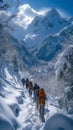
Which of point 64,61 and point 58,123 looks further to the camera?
point 64,61

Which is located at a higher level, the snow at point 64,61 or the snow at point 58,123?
the snow at point 64,61

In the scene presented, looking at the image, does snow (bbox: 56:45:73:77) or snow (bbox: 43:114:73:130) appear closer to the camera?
snow (bbox: 43:114:73:130)

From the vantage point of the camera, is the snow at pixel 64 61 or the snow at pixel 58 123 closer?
the snow at pixel 58 123

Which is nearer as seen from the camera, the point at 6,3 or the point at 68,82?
the point at 6,3

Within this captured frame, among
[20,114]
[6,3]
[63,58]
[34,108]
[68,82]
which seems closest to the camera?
[6,3]

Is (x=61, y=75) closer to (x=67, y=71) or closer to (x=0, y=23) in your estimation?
(x=67, y=71)

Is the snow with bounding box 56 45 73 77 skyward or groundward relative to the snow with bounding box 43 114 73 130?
skyward

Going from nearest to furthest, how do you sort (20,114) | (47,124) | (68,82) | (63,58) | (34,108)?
(47,124)
(20,114)
(34,108)
(63,58)
(68,82)

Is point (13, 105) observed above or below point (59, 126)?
above

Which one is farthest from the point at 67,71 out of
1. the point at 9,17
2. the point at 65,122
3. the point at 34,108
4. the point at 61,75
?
the point at 65,122

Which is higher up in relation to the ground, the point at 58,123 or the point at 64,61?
the point at 64,61

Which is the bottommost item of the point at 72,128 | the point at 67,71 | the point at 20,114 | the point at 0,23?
the point at 72,128
